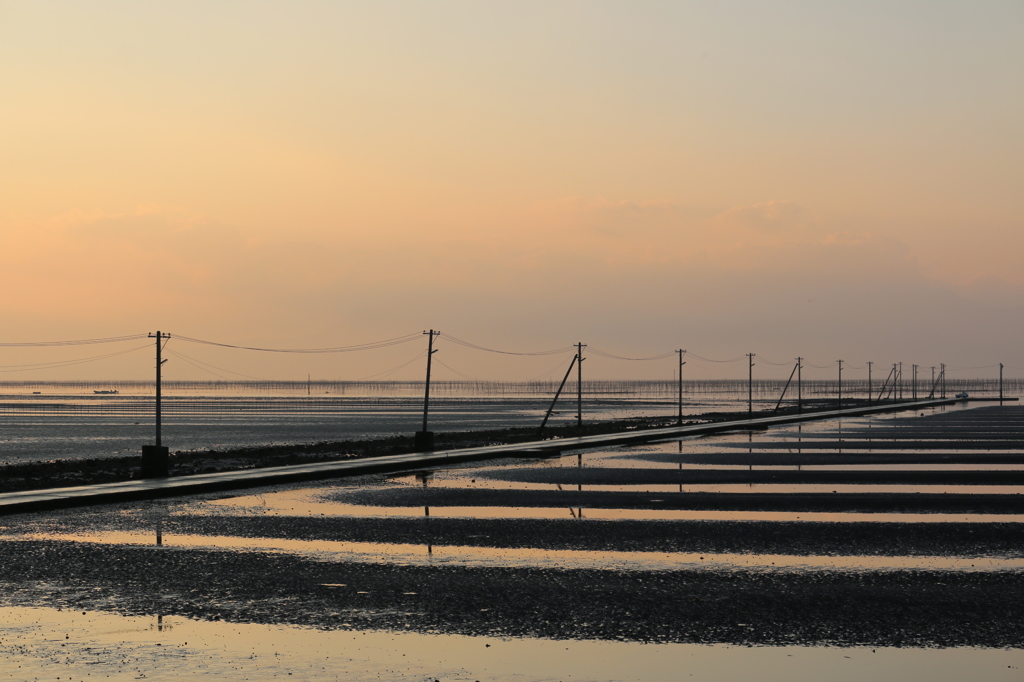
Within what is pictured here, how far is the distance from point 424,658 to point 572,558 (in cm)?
591

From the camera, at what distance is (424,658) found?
9.39 metres

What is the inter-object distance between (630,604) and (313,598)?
3.63 metres

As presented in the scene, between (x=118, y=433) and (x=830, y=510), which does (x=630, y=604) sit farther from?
(x=118, y=433)

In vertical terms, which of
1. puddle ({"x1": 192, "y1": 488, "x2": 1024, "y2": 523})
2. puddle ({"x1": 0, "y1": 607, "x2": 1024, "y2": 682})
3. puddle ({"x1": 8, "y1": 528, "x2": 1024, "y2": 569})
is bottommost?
puddle ({"x1": 192, "y1": 488, "x2": 1024, "y2": 523})

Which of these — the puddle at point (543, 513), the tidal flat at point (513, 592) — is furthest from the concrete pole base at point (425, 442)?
the tidal flat at point (513, 592)

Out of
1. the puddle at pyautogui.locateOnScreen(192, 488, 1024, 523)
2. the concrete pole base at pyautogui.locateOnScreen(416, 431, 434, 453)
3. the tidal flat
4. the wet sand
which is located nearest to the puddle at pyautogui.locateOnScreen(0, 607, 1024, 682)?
the tidal flat

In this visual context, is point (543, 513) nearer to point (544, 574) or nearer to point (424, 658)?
point (544, 574)

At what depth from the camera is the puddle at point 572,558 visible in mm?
14297

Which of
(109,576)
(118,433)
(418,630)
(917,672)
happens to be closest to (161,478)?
(109,576)

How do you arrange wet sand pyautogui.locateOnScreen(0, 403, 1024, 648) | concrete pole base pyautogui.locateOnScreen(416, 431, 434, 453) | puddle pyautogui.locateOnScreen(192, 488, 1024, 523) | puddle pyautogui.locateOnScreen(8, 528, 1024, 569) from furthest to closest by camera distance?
concrete pole base pyautogui.locateOnScreen(416, 431, 434, 453) < puddle pyautogui.locateOnScreen(192, 488, 1024, 523) < puddle pyautogui.locateOnScreen(8, 528, 1024, 569) < wet sand pyautogui.locateOnScreen(0, 403, 1024, 648)

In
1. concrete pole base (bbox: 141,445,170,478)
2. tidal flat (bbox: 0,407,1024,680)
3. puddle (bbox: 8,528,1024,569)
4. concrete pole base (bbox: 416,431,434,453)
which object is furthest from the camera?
concrete pole base (bbox: 416,431,434,453)

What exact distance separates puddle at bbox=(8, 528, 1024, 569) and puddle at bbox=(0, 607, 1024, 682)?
173 inches

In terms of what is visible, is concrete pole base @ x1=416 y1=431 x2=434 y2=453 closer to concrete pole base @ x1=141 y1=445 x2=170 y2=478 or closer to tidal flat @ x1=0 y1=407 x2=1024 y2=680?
concrete pole base @ x1=141 y1=445 x2=170 y2=478

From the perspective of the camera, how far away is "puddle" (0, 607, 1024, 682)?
8859mm
